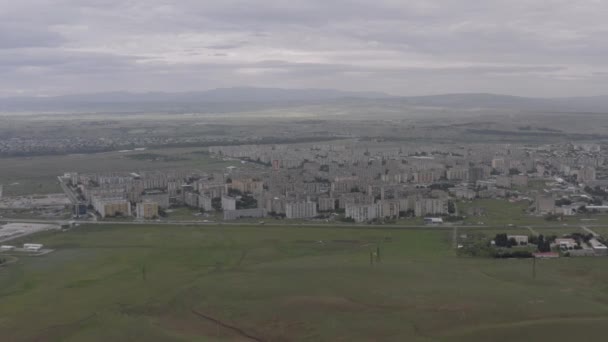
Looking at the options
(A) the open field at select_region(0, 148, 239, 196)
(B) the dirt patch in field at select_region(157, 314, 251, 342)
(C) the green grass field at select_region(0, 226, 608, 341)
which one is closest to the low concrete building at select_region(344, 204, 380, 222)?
(C) the green grass field at select_region(0, 226, 608, 341)

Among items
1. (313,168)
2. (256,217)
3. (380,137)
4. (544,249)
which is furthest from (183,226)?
(380,137)

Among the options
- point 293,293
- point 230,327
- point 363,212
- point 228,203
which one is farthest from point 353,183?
point 230,327

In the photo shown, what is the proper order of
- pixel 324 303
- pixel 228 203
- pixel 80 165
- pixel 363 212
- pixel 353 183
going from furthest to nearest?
1. pixel 80 165
2. pixel 353 183
3. pixel 228 203
4. pixel 363 212
5. pixel 324 303

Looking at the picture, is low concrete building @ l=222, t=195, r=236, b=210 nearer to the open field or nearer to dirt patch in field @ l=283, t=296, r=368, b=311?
the open field

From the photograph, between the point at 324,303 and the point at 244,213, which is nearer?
the point at 324,303

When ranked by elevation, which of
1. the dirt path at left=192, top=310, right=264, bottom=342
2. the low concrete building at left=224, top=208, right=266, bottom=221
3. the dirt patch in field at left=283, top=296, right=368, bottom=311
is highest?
the dirt patch in field at left=283, top=296, right=368, bottom=311

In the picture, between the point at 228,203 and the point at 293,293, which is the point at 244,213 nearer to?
the point at 228,203
